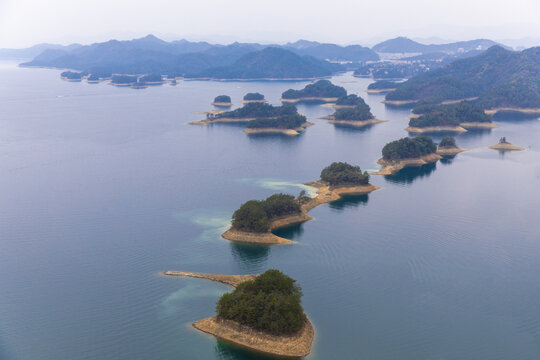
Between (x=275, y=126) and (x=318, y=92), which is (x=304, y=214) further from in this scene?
(x=318, y=92)

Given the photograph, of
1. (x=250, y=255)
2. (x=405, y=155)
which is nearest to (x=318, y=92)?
(x=405, y=155)

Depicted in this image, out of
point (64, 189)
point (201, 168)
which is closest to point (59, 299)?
point (64, 189)

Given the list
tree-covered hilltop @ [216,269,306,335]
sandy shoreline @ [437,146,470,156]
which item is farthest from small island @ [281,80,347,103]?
tree-covered hilltop @ [216,269,306,335]

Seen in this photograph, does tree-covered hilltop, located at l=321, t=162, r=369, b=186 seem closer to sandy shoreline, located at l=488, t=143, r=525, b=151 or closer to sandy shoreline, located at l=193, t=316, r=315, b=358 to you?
sandy shoreline, located at l=193, t=316, r=315, b=358

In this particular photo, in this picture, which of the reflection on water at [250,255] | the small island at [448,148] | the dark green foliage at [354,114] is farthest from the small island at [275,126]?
the reflection on water at [250,255]

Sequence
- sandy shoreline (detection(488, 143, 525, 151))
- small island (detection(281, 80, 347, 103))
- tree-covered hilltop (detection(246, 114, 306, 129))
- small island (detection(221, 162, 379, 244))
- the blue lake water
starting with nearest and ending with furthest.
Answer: the blue lake water < small island (detection(221, 162, 379, 244)) < sandy shoreline (detection(488, 143, 525, 151)) < tree-covered hilltop (detection(246, 114, 306, 129)) < small island (detection(281, 80, 347, 103))
